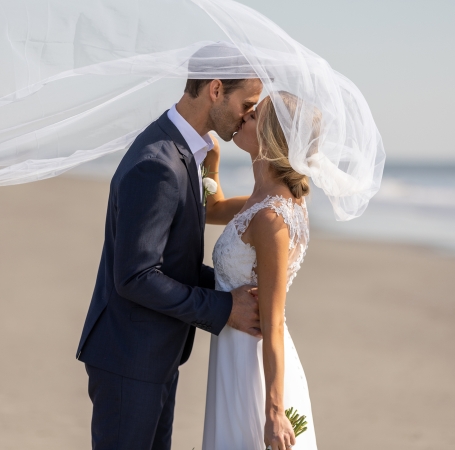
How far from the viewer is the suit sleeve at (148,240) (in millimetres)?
2635

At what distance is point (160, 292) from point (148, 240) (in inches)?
8.5

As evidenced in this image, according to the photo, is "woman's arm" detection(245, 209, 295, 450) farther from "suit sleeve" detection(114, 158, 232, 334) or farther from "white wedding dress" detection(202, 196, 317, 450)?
"suit sleeve" detection(114, 158, 232, 334)

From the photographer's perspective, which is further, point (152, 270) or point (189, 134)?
point (189, 134)

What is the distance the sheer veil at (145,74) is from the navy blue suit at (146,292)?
30 cm

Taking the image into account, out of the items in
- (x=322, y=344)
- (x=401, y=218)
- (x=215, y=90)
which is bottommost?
(x=215, y=90)

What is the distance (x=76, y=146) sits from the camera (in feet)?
10.0

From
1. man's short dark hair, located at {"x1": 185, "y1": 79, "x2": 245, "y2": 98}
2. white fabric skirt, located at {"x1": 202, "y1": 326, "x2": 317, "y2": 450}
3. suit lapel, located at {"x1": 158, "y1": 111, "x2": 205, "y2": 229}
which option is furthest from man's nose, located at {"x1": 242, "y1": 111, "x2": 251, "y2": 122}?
white fabric skirt, located at {"x1": 202, "y1": 326, "x2": 317, "y2": 450}

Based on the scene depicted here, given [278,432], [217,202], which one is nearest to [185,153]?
[217,202]

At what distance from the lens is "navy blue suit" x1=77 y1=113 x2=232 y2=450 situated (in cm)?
265

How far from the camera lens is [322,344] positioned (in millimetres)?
7129

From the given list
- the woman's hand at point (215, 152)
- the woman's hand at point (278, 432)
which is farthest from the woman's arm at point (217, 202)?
the woman's hand at point (278, 432)

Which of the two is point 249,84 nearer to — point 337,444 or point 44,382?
point 337,444

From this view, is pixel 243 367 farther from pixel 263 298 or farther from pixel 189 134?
pixel 189 134

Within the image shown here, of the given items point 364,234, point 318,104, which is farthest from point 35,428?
point 364,234
